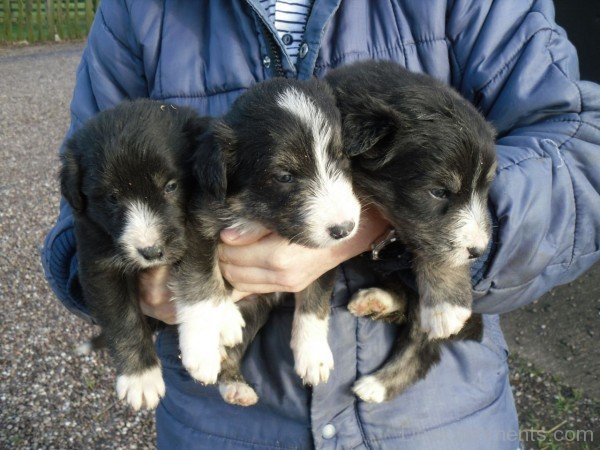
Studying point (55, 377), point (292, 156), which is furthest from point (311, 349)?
point (55, 377)

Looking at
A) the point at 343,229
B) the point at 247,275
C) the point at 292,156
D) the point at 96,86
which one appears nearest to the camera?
the point at 343,229

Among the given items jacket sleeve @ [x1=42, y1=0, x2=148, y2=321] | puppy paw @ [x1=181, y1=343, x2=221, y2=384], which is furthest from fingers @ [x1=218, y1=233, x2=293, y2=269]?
jacket sleeve @ [x1=42, y1=0, x2=148, y2=321]

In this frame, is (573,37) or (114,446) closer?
(114,446)

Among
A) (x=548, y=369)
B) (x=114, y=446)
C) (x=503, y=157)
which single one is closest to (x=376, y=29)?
(x=503, y=157)

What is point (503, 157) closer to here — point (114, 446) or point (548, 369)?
point (548, 369)

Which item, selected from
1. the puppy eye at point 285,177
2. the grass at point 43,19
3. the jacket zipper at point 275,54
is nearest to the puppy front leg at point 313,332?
the puppy eye at point 285,177

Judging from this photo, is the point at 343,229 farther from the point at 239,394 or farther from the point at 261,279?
the point at 239,394

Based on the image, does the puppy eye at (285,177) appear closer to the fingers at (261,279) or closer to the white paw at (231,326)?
the fingers at (261,279)
